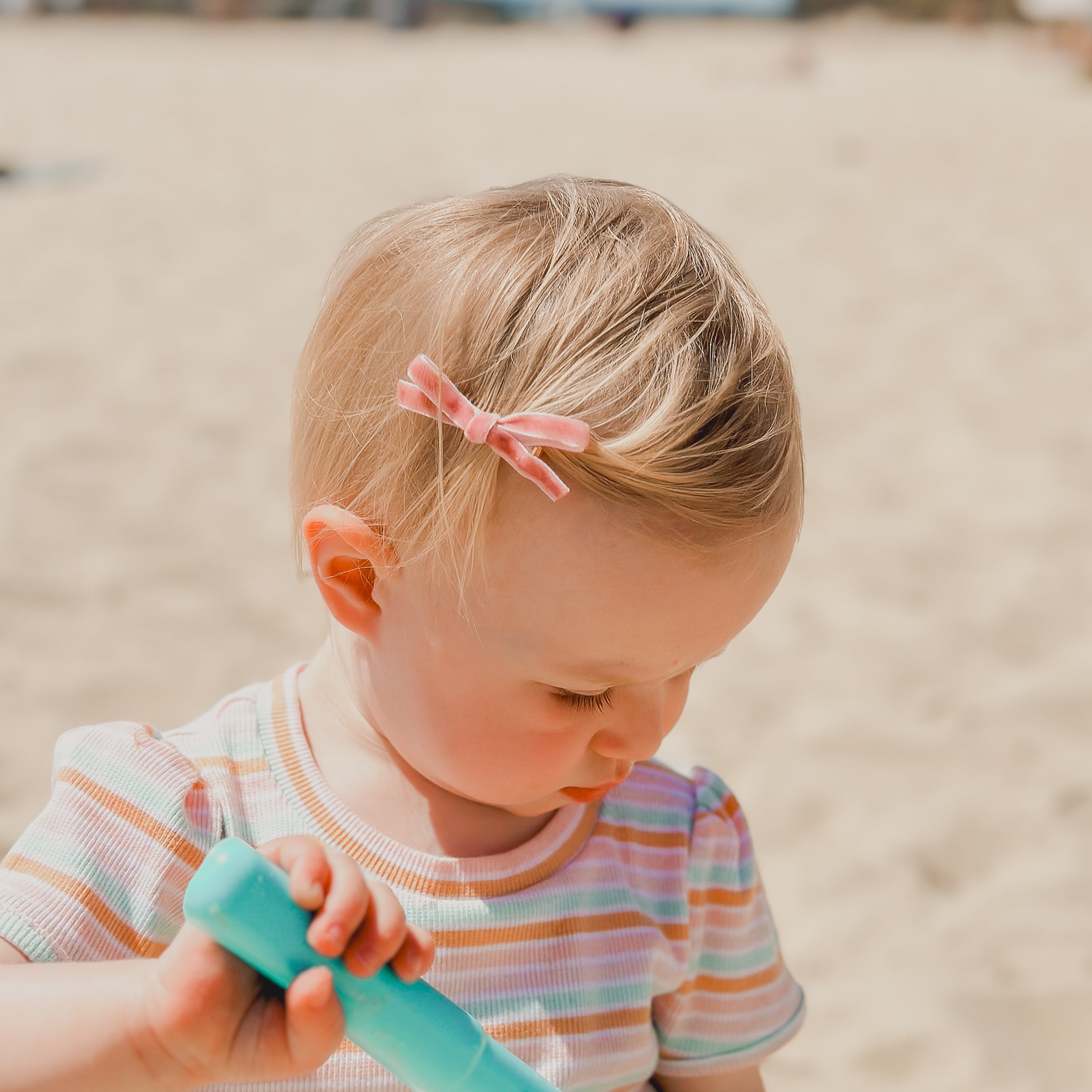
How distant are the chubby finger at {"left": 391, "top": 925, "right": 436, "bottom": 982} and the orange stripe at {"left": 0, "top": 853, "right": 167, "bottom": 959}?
0.86 feet

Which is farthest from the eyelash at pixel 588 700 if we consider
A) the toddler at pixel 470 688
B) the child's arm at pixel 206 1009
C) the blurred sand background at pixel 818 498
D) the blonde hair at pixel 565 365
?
the blurred sand background at pixel 818 498

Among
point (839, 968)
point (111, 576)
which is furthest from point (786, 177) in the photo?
point (839, 968)

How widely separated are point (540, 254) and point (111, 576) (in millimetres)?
2135

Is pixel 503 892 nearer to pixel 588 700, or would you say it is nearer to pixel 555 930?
pixel 555 930

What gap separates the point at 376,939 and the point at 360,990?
0.11 feet

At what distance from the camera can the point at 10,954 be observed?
0.90m

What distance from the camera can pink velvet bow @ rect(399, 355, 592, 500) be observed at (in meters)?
0.90

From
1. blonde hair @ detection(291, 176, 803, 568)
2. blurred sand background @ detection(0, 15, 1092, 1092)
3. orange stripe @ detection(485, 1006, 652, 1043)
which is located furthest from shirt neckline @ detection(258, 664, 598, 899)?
blurred sand background @ detection(0, 15, 1092, 1092)

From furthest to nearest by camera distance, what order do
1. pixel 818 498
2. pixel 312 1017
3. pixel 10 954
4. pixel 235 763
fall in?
pixel 818 498 < pixel 235 763 < pixel 10 954 < pixel 312 1017

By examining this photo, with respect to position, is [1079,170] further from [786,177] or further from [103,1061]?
[103,1061]

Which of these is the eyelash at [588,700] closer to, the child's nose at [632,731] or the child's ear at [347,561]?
the child's nose at [632,731]

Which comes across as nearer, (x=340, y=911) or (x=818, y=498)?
(x=340, y=911)

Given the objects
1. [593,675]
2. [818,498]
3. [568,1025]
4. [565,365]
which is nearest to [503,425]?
[565,365]

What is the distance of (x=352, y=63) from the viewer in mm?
14820
